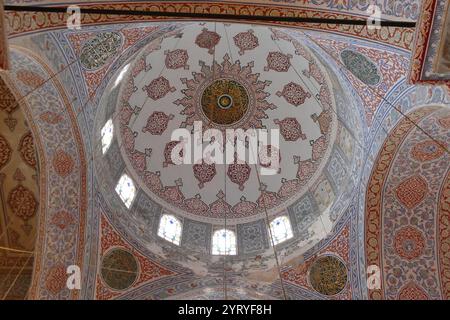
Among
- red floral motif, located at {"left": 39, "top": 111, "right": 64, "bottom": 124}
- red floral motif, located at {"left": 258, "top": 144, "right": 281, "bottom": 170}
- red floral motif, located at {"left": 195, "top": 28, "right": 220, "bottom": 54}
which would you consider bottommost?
red floral motif, located at {"left": 39, "top": 111, "right": 64, "bottom": 124}

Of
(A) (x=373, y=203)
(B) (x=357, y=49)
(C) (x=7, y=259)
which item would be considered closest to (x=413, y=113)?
(B) (x=357, y=49)

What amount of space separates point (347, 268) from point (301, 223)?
181 cm

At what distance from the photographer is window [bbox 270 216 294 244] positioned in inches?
459

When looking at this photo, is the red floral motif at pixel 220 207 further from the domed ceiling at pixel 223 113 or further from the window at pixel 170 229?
the window at pixel 170 229

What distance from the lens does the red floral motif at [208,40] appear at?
37.3ft

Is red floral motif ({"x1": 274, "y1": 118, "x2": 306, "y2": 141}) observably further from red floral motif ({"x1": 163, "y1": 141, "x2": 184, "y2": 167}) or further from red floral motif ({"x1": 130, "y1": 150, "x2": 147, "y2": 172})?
red floral motif ({"x1": 130, "y1": 150, "x2": 147, "y2": 172})

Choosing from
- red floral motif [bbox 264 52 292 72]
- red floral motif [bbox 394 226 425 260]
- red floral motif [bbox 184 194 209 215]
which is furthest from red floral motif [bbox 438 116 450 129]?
red floral motif [bbox 184 194 209 215]

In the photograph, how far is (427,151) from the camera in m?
8.44

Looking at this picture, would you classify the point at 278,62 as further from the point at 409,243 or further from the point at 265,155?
the point at 409,243

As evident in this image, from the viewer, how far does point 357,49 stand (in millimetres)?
7246

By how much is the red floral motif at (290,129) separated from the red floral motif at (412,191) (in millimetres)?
3613

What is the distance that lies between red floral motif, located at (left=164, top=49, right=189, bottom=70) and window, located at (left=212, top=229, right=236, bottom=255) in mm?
3974

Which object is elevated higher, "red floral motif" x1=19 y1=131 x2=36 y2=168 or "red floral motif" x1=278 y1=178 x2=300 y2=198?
"red floral motif" x1=278 y1=178 x2=300 y2=198

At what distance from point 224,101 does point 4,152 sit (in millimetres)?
5599
